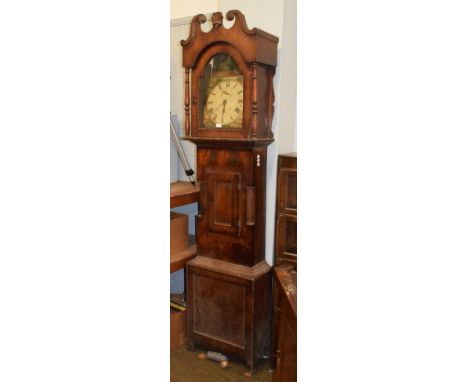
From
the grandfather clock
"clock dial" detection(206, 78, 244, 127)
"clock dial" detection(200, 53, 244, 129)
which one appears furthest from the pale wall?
"clock dial" detection(206, 78, 244, 127)

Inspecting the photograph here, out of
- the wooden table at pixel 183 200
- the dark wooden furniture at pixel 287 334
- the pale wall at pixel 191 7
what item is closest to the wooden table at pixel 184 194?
the wooden table at pixel 183 200

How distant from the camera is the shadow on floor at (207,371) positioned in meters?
2.76

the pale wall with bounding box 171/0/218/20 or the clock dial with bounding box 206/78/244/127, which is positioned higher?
the pale wall with bounding box 171/0/218/20

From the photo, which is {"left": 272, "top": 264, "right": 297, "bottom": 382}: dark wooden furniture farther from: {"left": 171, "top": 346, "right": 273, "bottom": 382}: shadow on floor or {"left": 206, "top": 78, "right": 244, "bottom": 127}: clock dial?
{"left": 206, "top": 78, "right": 244, "bottom": 127}: clock dial

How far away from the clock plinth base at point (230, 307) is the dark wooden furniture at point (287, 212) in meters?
0.17

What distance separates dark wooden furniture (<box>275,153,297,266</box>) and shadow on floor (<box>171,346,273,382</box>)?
670mm

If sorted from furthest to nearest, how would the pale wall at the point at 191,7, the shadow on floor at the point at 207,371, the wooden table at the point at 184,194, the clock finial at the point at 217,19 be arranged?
the pale wall at the point at 191,7, the wooden table at the point at 184,194, the shadow on floor at the point at 207,371, the clock finial at the point at 217,19

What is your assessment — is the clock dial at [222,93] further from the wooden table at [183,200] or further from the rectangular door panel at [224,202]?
the wooden table at [183,200]

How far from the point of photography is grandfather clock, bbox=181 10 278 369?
266 cm

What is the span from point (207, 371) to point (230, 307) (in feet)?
1.31
